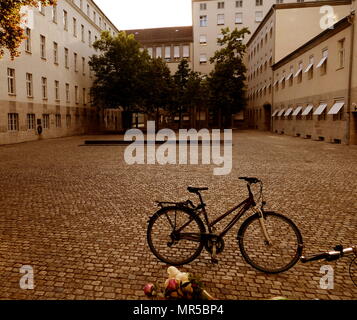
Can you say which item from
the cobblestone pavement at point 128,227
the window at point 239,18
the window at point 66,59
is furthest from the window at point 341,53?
the window at point 239,18

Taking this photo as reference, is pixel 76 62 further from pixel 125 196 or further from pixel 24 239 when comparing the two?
pixel 24 239

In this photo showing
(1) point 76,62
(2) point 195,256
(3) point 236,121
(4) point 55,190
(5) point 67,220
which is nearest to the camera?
(2) point 195,256

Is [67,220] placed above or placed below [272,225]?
below

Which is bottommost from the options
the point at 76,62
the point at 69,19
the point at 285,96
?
the point at 285,96

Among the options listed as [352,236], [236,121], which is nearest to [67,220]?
[352,236]

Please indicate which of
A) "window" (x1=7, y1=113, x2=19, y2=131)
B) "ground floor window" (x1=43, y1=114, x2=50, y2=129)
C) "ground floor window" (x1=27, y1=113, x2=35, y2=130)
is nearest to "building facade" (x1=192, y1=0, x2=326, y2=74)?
"ground floor window" (x1=43, y1=114, x2=50, y2=129)

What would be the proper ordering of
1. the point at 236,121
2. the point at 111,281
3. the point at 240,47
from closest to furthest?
the point at 111,281 < the point at 240,47 < the point at 236,121

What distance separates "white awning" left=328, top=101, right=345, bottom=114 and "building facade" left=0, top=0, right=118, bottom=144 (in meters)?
22.2

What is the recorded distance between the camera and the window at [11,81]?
27.0m

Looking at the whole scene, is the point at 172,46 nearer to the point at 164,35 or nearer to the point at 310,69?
the point at 164,35

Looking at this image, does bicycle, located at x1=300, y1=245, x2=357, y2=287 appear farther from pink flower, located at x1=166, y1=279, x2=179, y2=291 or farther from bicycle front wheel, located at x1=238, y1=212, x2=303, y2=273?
pink flower, located at x1=166, y1=279, x2=179, y2=291

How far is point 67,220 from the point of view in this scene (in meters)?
6.47

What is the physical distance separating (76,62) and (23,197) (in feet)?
124

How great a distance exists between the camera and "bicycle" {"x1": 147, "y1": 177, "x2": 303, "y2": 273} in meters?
4.33
